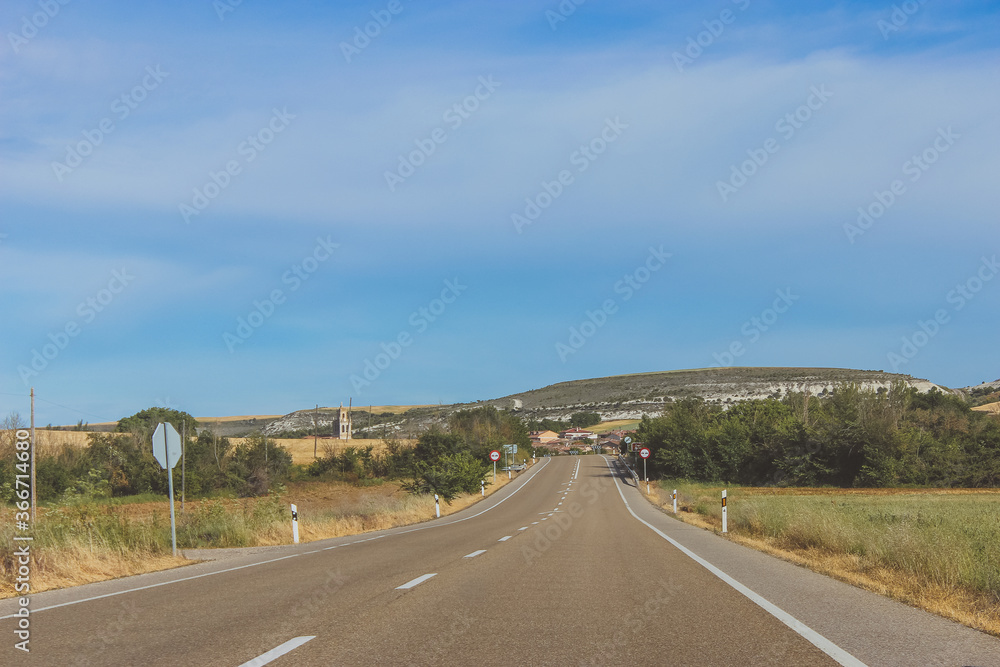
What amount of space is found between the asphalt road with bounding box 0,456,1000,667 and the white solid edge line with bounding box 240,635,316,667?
20 mm

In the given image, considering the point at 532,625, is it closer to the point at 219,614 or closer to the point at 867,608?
the point at 219,614

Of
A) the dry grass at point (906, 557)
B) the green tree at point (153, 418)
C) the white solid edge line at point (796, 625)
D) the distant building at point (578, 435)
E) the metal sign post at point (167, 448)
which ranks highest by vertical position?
the green tree at point (153, 418)

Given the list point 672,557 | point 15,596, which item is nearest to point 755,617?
point 672,557

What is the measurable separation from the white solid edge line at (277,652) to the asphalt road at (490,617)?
0.06 feet

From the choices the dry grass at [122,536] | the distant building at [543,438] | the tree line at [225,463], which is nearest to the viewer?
the dry grass at [122,536]

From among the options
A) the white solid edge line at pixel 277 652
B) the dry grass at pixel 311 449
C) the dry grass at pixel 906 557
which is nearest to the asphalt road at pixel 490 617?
the white solid edge line at pixel 277 652

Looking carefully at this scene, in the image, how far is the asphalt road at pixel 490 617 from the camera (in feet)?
20.8

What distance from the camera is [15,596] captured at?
36.4 ft

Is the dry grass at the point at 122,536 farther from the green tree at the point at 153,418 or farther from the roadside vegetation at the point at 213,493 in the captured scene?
the green tree at the point at 153,418

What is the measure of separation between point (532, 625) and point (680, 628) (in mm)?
1297

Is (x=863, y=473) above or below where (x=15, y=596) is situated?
below

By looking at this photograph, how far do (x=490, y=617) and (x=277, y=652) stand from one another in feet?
7.51

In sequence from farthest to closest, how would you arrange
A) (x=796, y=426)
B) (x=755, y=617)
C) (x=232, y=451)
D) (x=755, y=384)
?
(x=755, y=384)
(x=232, y=451)
(x=796, y=426)
(x=755, y=617)

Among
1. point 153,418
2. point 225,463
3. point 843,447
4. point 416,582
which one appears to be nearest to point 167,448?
point 416,582
